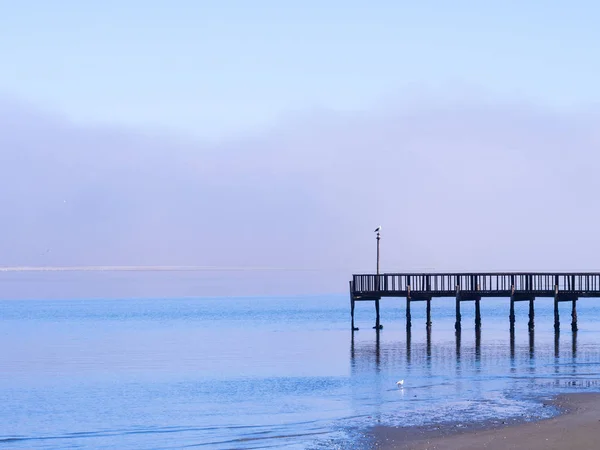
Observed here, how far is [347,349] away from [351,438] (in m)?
28.4

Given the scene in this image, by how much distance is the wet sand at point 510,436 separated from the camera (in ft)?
65.7

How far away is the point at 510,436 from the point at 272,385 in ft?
49.9

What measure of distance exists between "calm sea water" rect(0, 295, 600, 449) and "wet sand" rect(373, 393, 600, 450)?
1024 mm

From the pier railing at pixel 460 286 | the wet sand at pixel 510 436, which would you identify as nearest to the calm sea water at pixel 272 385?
the wet sand at pixel 510 436

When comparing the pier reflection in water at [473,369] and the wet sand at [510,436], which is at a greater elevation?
the wet sand at [510,436]

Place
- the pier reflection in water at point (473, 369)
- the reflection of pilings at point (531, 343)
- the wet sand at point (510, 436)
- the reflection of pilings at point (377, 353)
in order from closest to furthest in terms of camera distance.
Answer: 1. the wet sand at point (510, 436)
2. the pier reflection in water at point (473, 369)
3. the reflection of pilings at point (377, 353)
4. the reflection of pilings at point (531, 343)

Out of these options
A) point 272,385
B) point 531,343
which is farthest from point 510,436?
point 531,343

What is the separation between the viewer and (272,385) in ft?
115

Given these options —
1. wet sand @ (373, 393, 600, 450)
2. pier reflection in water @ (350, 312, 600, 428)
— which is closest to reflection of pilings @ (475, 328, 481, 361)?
pier reflection in water @ (350, 312, 600, 428)

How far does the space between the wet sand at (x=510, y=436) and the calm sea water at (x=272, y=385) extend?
102 cm

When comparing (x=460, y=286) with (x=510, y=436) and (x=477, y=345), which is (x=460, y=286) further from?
(x=510, y=436)

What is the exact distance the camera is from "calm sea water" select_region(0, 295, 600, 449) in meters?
24.8

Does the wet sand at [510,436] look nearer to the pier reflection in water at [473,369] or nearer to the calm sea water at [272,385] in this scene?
the calm sea water at [272,385]

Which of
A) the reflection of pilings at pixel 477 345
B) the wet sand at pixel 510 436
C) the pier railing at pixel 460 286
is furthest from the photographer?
the pier railing at pixel 460 286
